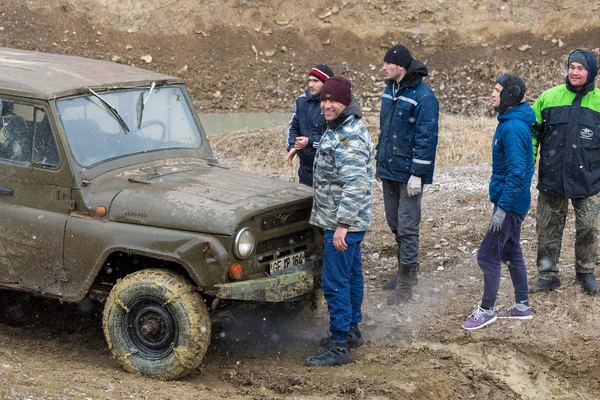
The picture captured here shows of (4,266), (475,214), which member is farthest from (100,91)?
(475,214)

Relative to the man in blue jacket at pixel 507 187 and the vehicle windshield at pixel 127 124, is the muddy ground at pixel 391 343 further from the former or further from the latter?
the vehicle windshield at pixel 127 124

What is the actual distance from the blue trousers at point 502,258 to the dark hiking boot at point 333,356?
120 centimetres

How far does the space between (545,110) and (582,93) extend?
0.30 meters

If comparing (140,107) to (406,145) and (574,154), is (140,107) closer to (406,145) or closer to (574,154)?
(406,145)

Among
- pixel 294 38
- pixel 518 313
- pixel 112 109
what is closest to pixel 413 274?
pixel 518 313

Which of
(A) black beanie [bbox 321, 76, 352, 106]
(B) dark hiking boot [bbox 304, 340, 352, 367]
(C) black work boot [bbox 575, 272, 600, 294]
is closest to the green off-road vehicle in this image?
(B) dark hiking boot [bbox 304, 340, 352, 367]

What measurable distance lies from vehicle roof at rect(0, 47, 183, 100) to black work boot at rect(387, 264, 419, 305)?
2.37 meters

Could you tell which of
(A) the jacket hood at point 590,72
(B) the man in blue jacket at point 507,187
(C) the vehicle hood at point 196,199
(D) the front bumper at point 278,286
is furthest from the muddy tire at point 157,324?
(A) the jacket hood at point 590,72

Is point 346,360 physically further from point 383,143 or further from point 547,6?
point 547,6

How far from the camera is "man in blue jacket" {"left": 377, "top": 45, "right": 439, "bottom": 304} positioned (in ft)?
21.8

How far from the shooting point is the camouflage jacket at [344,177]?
559 centimetres

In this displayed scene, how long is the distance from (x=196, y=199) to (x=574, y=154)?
2977mm

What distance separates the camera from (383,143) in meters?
6.93

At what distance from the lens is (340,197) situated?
5.66 metres
